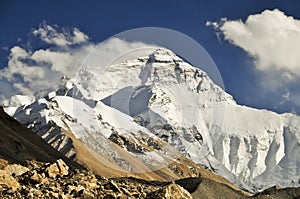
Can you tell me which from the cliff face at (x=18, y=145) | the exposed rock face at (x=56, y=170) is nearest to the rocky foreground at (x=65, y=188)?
the exposed rock face at (x=56, y=170)

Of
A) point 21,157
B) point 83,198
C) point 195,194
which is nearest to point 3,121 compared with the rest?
point 21,157

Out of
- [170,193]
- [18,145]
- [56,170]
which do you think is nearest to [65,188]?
[56,170]

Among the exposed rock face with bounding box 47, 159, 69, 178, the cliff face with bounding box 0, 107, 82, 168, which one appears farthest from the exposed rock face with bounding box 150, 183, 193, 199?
the cliff face with bounding box 0, 107, 82, 168

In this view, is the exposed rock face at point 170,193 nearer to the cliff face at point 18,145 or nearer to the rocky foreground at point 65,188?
the rocky foreground at point 65,188

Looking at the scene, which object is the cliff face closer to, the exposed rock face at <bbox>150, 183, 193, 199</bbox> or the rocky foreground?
the rocky foreground

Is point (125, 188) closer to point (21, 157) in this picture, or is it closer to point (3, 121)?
point (21, 157)

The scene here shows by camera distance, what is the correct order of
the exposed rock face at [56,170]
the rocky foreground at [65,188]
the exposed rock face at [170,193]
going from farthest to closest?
1. the exposed rock face at [56,170]
2. the exposed rock face at [170,193]
3. the rocky foreground at [65,188]

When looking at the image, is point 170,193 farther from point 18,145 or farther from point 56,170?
point 18,145

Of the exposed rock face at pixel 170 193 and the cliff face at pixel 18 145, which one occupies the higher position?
the cliff face at pixel 18 145

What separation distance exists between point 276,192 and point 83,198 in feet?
346

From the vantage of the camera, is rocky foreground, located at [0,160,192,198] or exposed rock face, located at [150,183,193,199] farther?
exposed rock face, located at [150,183,193,199]

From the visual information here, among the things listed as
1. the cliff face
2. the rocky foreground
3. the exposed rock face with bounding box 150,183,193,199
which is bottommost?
the rocky foreground

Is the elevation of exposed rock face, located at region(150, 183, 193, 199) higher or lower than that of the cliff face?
lower

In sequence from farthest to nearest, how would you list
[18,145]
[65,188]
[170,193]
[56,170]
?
[18,145], [56,170], [170,193], [65,188]
